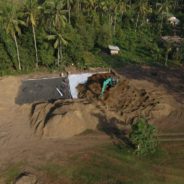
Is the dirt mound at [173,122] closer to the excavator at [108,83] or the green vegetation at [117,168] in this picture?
the green vegetation at [117,168]

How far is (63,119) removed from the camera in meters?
36.1

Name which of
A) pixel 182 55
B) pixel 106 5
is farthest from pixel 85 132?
pixel 106 5

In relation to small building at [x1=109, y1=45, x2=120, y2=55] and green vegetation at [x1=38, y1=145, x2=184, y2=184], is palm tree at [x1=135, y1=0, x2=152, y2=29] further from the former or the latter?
green vegetation at [x1=38, y1=145, x2=184, y2=184]

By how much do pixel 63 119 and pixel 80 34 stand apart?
18.6 m

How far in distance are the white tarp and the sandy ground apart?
480cm

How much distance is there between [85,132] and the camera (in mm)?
36625

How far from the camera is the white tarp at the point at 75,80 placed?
44.4 m

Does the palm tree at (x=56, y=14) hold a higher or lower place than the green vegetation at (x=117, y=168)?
higher

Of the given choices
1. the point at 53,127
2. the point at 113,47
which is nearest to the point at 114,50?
the point at 113,47

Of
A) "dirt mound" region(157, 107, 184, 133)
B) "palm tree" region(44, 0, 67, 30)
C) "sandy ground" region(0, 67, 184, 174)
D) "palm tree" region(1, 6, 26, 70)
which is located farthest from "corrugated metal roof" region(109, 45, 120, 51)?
"dirt mound" region(157, 107, 184, 133)

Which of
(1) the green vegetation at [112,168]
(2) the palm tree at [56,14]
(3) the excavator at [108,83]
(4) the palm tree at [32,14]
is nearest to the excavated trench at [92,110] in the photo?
(3) the excavator at [108,83]

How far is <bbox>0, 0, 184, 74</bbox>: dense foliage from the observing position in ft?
155

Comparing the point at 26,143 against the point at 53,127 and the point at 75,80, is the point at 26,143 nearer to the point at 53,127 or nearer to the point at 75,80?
the point at 53,127

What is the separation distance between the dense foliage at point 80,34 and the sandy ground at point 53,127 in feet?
13.1
